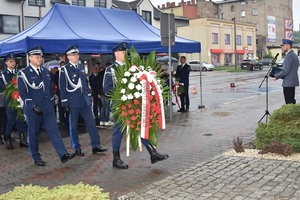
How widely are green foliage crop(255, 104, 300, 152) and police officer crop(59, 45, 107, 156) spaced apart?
3029mm

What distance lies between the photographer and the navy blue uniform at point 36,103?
6460mm

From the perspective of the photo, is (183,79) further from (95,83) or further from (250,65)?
(250,65)

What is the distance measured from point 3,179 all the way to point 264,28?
252 feet

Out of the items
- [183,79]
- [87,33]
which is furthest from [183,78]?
[87,33]

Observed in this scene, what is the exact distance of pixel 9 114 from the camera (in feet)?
28.0

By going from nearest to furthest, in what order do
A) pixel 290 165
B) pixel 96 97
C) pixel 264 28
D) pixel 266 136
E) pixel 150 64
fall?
pixel 290 165 < pixel 150 64 < pixel 266 136 < pixel 96 97 < pixel 264 28

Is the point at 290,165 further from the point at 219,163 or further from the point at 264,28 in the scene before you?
the point at 264,28

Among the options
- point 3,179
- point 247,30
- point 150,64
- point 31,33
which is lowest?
point 3,179

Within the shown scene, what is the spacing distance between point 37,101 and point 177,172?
8.90ft

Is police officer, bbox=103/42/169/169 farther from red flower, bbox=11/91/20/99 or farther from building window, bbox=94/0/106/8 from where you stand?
building window, bbox=94/0/106/8

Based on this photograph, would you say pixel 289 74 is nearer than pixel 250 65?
Yes

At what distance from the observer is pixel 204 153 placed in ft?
22.9

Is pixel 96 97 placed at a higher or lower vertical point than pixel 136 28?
lower

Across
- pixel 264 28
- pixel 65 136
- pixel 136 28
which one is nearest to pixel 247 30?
pixel 264 28
